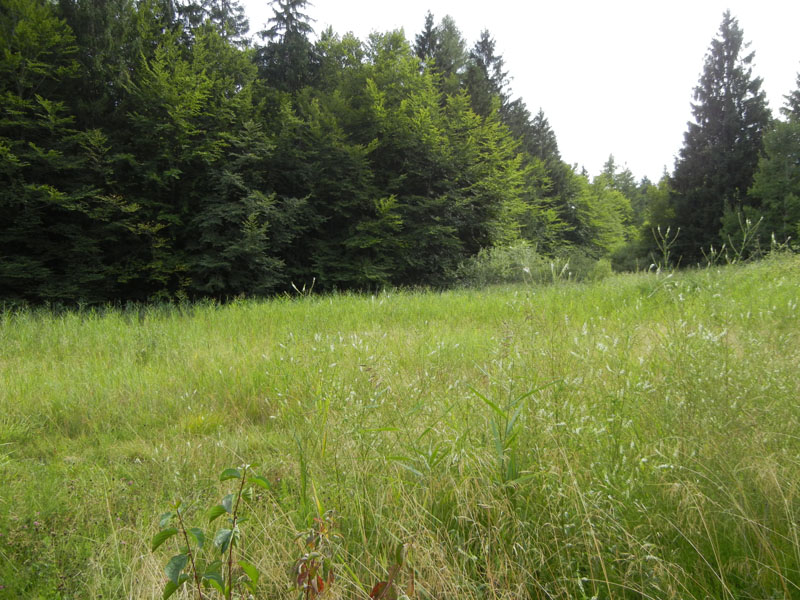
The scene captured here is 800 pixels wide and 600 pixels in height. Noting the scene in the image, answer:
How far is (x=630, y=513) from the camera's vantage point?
1.37 m

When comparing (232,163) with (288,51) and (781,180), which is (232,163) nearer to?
(288,51)

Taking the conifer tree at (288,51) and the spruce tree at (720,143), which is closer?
the conifer tree at (288,51)

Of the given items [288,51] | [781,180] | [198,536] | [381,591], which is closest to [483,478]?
[381,591]

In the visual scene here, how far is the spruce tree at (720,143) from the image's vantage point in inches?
992

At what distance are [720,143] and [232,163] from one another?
29292mm

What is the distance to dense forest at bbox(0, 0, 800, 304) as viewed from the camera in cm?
1384

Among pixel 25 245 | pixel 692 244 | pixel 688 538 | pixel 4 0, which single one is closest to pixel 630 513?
pixel 688 538

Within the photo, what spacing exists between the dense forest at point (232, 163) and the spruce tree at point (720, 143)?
903mm

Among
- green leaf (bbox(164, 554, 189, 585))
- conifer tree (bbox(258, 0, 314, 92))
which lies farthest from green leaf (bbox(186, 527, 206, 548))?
conifer tree (bbox(258, 0, 314, 92))

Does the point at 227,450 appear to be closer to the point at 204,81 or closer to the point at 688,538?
the point at 688,538

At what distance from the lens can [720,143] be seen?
2608cm

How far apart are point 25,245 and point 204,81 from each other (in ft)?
28.6

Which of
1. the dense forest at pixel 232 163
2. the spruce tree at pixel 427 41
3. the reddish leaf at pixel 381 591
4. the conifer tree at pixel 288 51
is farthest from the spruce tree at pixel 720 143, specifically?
the reddish leaf at pixel 381 591

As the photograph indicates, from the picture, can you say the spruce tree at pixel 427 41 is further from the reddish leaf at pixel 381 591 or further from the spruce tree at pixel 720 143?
the reddish leaf at pixel 381 591
